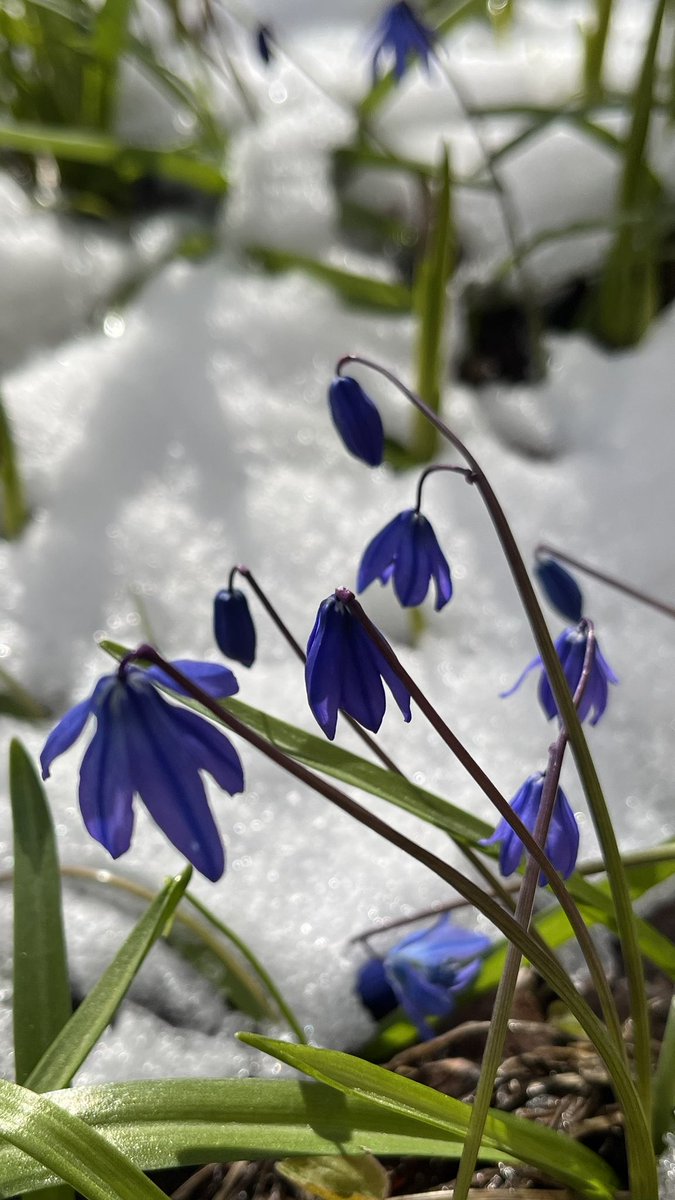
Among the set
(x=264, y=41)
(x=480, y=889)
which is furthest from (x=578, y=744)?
(x=264, y=41)

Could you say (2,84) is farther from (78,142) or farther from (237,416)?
(237,416)

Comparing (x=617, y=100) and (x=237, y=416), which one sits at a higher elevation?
(x=617, y=100)

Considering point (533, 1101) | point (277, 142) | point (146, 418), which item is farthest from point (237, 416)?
point (533, 1101)

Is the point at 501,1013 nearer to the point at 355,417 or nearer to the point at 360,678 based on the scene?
the point at 360,678

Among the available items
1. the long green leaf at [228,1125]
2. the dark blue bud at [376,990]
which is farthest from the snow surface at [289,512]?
the long green leaf at [228,1125]

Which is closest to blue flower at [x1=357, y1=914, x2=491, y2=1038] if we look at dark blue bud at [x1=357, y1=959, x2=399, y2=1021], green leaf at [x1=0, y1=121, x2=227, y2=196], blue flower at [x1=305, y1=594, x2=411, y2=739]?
dark blue bud at [x1=357, y1=959, x2=399, y2=1021]

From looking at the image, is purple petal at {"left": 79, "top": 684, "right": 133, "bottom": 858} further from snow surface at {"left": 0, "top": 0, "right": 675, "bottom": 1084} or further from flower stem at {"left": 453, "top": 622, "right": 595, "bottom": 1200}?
snow surface at {"left": 0, "top": 0, "right": 675, "bottom": 1084}
